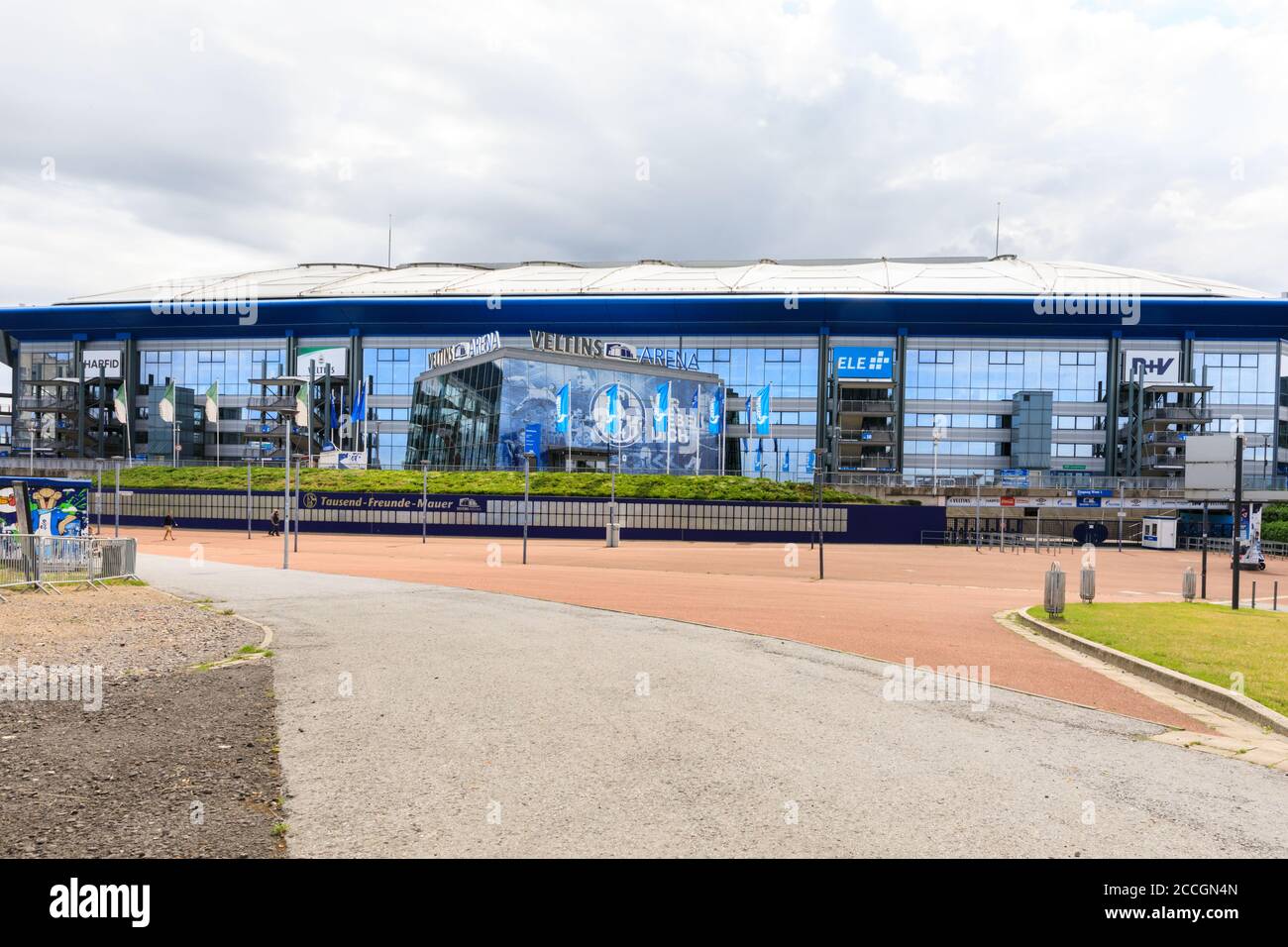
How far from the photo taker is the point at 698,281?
280 ft

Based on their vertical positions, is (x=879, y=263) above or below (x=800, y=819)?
above

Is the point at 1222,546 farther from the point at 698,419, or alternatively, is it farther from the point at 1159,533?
the point at 698,419

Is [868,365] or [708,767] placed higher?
[868,365]

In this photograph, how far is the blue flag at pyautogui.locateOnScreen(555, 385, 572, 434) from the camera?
60719 millimetres

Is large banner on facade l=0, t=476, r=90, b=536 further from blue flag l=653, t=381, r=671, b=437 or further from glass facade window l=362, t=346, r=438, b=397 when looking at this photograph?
glass facade window l=362, t=346, r=438, b=397

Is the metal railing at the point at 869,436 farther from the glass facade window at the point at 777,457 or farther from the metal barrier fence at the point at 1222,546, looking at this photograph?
the metal barrier fence at the point at 1222,546

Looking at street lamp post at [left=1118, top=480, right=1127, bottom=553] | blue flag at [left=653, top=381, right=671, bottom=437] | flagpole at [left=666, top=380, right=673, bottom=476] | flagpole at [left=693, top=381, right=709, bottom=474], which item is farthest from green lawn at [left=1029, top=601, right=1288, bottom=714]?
flagpole at [left=693, top=381, right=709, bottom=474]

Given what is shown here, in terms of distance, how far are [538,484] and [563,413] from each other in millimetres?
9703

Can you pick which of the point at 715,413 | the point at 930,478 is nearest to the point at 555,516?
the point at 715,413

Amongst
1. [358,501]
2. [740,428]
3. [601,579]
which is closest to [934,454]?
[740,428]

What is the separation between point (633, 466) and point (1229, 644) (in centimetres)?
5026
